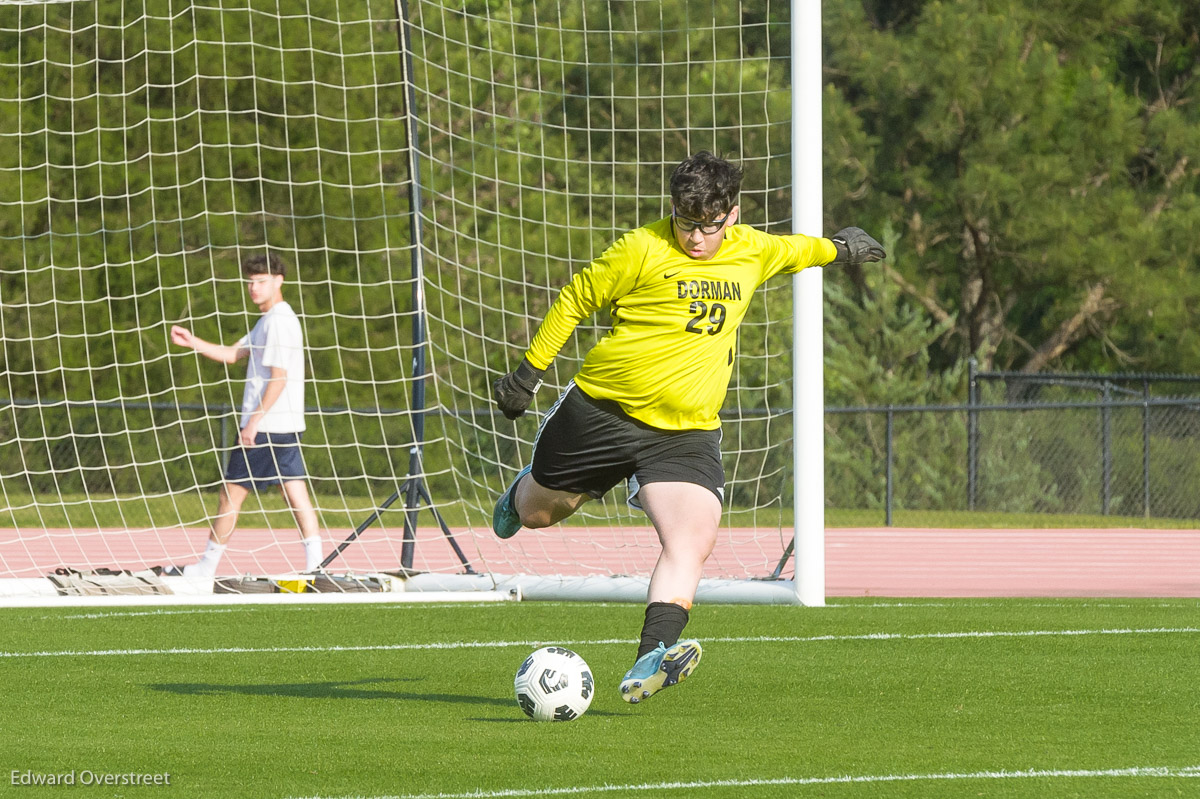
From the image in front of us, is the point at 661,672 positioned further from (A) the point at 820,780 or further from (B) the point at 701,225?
(B) the point at 701,225

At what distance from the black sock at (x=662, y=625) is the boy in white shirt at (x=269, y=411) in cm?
530

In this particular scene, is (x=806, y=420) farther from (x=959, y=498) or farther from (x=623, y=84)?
(x=623, y=84)

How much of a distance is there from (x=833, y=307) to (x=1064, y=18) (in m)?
6.07

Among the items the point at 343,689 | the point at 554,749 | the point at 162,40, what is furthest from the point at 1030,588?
the point at 162,40

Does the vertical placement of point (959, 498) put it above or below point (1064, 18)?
below

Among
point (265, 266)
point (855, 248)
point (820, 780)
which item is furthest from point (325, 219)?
point (820, 780)

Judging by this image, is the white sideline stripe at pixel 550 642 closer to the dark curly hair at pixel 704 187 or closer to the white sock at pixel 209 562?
the white sock at pixel 209 562

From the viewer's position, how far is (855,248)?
657 cm

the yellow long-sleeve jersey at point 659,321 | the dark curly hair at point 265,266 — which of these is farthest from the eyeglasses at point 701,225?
the dark curly hair at point 265,266

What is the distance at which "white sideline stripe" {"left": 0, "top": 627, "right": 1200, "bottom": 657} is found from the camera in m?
7.93

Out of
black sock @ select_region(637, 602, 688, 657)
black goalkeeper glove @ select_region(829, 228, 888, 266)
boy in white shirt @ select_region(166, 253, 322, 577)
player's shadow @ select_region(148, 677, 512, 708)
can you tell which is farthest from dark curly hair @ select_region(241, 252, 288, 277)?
black sock @ select_region(637, 602, 688, 657)

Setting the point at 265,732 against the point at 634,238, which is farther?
the point at 634,238

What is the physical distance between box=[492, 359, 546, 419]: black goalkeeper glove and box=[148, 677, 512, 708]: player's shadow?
3.97 feet

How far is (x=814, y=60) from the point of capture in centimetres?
957
